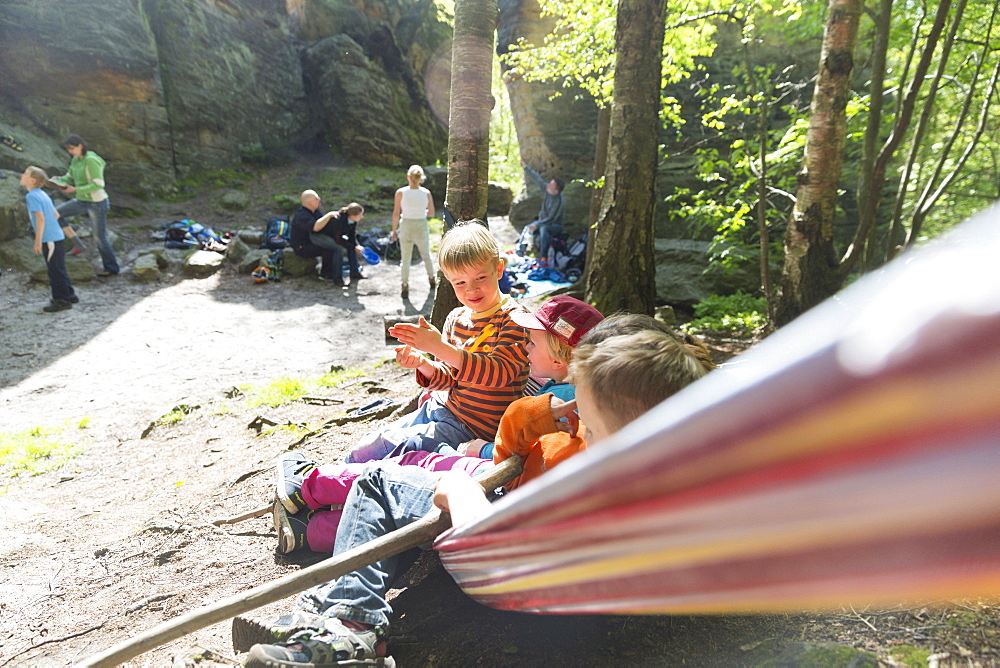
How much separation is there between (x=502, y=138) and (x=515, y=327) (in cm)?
3292

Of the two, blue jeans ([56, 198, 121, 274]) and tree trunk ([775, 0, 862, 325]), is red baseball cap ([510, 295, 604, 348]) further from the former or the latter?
blue jeans ([56, 198, 121, 274])

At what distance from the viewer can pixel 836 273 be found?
4.52 metres

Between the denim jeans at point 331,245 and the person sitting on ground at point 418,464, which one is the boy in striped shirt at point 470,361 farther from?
the denim jeans at point 331,245

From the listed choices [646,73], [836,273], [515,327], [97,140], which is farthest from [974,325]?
[97,140]

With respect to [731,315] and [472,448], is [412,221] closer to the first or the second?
[731,315]

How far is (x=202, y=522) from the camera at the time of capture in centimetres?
267

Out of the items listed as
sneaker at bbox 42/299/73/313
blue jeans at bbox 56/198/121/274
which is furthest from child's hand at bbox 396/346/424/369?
blue jeans at bbox 56/198/121/274

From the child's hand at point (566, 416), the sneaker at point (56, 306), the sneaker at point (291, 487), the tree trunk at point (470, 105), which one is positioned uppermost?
the tree trunk at point (470, 105)

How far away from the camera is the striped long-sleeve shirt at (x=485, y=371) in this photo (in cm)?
230

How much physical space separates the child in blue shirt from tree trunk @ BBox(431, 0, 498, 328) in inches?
236

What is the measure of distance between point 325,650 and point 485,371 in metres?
1.15

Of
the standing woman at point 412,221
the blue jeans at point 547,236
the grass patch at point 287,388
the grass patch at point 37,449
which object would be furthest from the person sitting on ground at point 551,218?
the grass patch at point 37,449

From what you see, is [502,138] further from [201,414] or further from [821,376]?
[821,376]

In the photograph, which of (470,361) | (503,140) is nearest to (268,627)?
(470,361)
